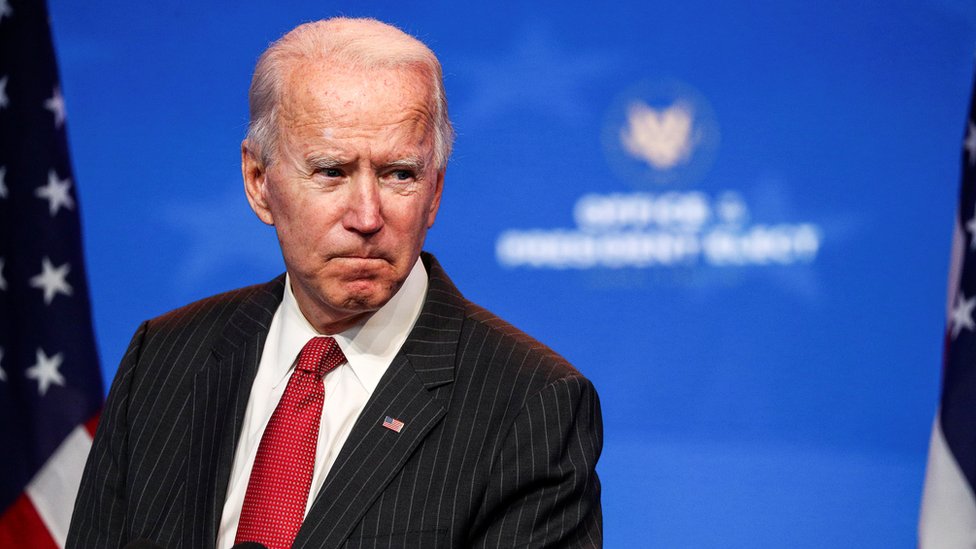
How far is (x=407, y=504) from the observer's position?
1.48 meters

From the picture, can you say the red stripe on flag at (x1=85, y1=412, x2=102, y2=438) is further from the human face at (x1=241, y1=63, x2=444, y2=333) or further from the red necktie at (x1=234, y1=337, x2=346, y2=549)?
the human face at (x1=241, y1=63, x2=444, y2=333)

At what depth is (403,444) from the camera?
152cm

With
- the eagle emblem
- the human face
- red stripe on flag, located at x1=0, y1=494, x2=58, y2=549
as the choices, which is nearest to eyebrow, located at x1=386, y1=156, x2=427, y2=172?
the human face

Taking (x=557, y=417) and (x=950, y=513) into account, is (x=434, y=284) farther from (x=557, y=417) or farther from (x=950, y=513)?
(x=950, y=513)

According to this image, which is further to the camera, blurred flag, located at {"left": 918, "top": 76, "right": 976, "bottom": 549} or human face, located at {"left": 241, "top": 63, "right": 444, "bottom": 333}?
blurred flag, located at {"left": 918, "top": 76, "right": 976, "bottom": 549}

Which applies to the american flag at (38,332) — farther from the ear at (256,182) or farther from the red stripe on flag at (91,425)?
the ear at (256,182)

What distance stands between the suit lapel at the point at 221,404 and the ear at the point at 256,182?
0.19 metres

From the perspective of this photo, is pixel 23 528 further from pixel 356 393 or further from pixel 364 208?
pixel 364 208

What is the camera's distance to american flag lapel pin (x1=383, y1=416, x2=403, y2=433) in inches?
60.4

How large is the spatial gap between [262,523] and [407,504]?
0.22 metres

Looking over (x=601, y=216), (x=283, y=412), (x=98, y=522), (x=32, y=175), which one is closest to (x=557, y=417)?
(x=283, y=412)

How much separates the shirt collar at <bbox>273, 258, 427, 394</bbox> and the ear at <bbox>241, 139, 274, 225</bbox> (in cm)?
15

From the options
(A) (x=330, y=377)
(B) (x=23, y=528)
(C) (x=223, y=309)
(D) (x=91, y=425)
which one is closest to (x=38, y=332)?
(D) (x=91, y=425)

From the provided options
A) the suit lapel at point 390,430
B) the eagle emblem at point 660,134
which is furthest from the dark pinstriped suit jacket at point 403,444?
the eagle emblem at point 660,134
